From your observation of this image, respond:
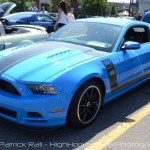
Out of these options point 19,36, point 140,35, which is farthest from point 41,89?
point 140,35

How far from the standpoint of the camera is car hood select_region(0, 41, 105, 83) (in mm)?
3730

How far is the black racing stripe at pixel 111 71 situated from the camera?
14.1ft

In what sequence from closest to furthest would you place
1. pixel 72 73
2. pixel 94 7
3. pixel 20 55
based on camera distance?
pixel 72 73 < pixel 20 55 < pixel 94 7

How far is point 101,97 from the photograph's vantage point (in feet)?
14.1

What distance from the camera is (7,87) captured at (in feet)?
12.2

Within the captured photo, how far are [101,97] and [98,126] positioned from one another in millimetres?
391

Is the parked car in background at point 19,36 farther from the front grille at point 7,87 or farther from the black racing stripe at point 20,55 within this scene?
the front grille at point 7,87

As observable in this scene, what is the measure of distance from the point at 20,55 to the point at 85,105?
3.65ft

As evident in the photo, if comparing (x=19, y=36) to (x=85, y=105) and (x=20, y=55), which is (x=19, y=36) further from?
(x=85, y=105)

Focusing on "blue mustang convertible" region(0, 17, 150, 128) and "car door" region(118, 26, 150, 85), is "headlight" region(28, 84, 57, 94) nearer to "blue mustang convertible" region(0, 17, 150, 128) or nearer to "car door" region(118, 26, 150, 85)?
"blue mustang convertible" region(0, 17, 150, 128)

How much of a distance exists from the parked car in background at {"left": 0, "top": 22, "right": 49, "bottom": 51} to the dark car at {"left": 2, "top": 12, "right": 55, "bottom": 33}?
527 centimetres

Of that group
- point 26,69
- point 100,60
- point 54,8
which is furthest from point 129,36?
point 54,8

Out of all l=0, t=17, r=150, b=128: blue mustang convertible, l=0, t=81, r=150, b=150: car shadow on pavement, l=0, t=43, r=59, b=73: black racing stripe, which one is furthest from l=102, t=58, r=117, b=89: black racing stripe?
l=0, t=43, r=59, b=73: black racing stripe

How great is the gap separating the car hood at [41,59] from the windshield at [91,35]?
0.23m
